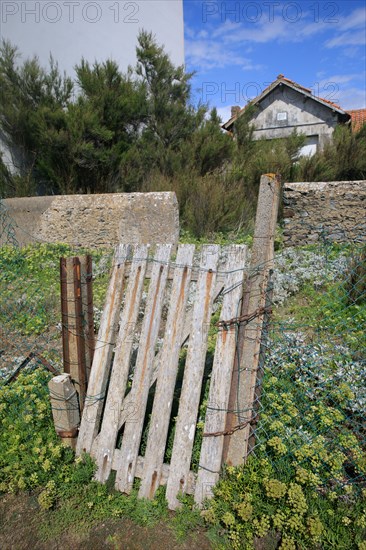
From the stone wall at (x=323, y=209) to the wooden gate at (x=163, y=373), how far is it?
15.7 feet

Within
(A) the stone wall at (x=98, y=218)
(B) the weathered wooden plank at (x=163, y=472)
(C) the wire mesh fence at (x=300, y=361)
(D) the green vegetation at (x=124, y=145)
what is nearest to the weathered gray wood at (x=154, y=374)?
(B) the weathered wooden plank at (x=163, y=472)

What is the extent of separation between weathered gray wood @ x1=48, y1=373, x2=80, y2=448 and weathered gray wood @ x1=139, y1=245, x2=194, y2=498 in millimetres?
529

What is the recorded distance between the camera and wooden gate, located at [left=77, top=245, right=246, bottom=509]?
2.02m

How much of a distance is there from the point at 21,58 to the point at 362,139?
31.3 ft

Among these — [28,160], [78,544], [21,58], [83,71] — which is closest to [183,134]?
[83,71]

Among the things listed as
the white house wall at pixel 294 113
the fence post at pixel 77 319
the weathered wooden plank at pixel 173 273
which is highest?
the white house wall at pixel 294 113

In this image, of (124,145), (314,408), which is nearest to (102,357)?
(314,408)

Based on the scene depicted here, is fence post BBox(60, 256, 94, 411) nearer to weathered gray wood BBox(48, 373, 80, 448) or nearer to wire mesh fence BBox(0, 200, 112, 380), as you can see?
weathered gray wood BBox(48, 373, 80, 448)

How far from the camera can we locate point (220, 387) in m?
2.03

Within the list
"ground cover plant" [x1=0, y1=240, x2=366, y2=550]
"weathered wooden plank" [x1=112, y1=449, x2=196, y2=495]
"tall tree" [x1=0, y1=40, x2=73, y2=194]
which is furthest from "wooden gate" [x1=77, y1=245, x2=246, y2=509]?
"tall tree" [x1=0, y1=40, x2=73, y2=194]

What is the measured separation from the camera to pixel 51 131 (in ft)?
29.3

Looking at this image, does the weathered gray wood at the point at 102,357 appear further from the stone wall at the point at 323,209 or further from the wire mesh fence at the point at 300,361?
the stone wall at the point at 323,209

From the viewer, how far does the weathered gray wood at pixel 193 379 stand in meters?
2.01

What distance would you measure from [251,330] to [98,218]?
18.4 feet
